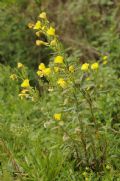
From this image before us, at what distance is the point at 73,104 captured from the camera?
9.69 feet

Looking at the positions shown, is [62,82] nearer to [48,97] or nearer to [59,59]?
[59,59]

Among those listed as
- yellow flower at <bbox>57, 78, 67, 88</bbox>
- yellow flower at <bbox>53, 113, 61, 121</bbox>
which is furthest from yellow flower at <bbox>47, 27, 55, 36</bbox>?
yellow flower at <bbox>53, 113, 61, 121</bbox>

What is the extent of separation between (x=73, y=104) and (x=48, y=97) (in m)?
1.35

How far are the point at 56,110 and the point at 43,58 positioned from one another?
2.38 metres

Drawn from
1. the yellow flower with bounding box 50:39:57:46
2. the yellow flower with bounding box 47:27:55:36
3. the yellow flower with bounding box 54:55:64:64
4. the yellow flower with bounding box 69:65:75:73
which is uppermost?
the yellow flower with bounding box 47:27:55:36

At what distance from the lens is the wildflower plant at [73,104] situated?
2.85 m

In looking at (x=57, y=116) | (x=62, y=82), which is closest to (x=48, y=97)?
(x=57, y=116)

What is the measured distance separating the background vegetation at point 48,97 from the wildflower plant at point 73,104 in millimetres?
29

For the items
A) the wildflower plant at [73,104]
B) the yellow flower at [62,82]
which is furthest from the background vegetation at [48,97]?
the yellow flower at [62,82]

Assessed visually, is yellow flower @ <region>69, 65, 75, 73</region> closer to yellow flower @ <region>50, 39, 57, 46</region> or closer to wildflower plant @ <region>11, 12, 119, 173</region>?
wildflower plant @ <region>11, 12, 119, 173</region>

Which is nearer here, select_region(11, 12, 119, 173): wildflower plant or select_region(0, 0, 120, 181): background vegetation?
select_region(11, 12, 119, 173): wildflower plant

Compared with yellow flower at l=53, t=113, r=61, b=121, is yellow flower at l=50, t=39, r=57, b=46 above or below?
above

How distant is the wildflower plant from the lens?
2.85 m

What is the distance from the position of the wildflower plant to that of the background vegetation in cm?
3
